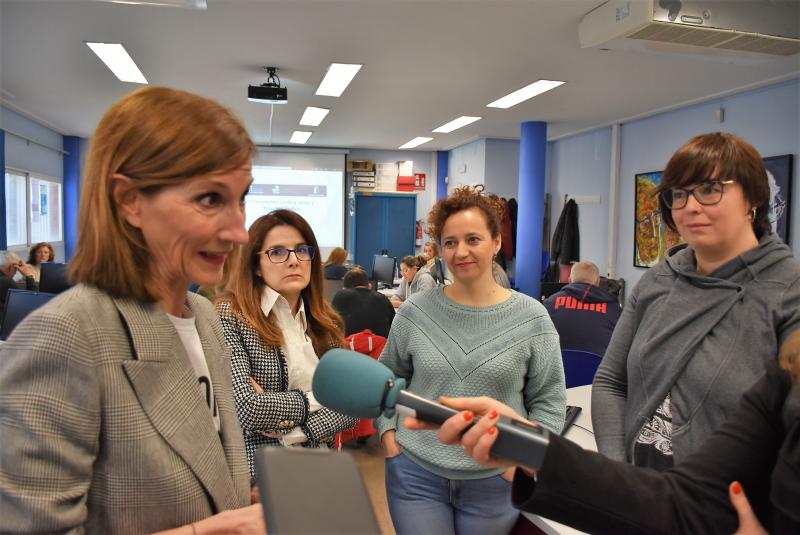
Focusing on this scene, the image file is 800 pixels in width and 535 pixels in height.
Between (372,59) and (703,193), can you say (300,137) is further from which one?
(703,193)

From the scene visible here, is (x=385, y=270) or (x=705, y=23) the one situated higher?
(x=705, y=23)

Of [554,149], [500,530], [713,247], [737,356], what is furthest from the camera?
[554,149]

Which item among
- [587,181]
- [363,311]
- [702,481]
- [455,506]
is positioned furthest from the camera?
[587,181]

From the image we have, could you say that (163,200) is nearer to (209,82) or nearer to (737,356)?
(737,356)

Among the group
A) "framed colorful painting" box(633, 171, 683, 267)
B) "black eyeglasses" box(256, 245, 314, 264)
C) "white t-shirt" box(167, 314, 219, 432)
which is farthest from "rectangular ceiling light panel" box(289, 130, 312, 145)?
"white t-shirt" box(167, 314, 219, 432)

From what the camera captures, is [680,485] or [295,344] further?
[295,344]

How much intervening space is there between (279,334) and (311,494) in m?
1.47

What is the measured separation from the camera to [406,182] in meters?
11.2

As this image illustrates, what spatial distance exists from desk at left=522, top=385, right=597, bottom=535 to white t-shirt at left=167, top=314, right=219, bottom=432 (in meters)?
0.89

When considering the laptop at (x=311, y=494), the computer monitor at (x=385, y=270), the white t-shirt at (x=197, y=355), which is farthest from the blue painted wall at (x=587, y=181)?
the laptop at (x=311, y=494)

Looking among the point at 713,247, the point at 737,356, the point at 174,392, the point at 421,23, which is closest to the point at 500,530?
the point at 737,356

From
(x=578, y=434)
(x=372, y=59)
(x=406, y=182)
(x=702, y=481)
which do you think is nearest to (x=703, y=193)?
(x=702, y=481)

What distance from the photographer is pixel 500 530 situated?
173 cm

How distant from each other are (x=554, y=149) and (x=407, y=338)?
8466 mm
